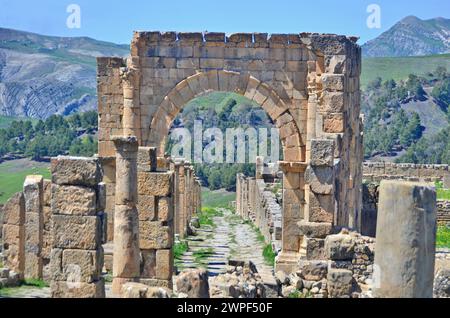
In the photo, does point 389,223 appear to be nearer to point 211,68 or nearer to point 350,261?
point 350,261

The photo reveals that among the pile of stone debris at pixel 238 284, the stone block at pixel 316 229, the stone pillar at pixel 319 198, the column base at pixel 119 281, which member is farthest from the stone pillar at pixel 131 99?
the column base at pixel 119 281

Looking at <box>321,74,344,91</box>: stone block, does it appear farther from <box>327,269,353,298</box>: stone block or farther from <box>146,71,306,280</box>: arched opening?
<box>327,269,353,298</box>: stone block

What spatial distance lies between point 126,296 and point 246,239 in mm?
19109

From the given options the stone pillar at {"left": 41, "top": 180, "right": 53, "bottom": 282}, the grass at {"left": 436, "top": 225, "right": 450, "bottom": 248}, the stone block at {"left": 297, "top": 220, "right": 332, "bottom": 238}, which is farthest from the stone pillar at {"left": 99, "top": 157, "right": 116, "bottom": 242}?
the grass at {"left": 436, "top": 225, "right": 450, "bottom": 248}

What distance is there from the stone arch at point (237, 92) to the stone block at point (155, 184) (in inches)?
241

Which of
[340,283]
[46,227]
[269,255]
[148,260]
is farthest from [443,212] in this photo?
[340,283]

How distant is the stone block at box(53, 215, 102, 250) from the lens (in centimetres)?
1423

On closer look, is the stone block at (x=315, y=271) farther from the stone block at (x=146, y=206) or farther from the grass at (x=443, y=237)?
the grass at (x=443, y=237)

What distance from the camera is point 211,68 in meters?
23.0

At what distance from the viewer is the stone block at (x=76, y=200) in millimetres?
14188

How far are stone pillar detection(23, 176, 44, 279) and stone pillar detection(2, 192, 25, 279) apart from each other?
0.10 metres

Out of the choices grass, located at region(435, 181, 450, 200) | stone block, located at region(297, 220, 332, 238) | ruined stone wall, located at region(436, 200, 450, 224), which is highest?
stone block, located at region(297, 220, 332, 238)

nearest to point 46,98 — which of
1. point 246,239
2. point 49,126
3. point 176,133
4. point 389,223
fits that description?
point 49,126

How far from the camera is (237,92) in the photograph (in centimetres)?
2295
